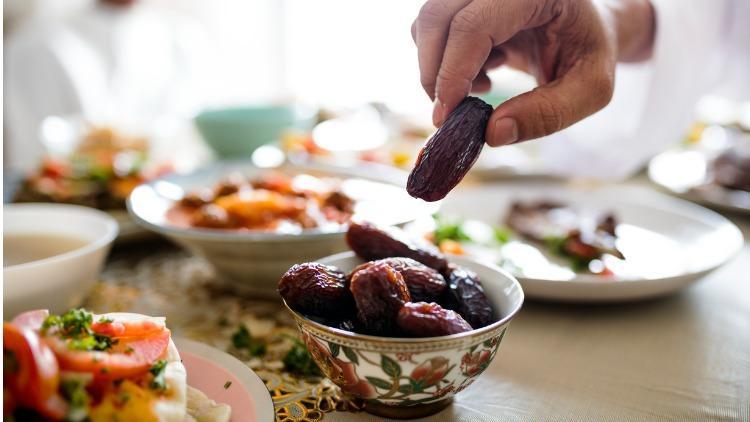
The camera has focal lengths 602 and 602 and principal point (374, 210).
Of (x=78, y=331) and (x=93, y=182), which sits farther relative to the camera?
(x=93, y=182)

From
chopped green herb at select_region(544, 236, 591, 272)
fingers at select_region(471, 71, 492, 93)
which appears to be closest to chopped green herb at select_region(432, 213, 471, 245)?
chopped green herb at select_region(544, 236, 591, 272)

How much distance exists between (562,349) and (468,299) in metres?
0.29

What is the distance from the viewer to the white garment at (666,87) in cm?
135

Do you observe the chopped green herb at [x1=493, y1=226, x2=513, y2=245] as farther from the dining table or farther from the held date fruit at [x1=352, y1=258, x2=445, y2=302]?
the held date fruit at [x1=352, y1=258, x2=445, y2=302]

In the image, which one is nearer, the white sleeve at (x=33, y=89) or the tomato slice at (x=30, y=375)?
the tomato slice at (x=30, y=375)

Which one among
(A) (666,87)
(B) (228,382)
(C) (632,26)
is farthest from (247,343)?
(A) (666,87)

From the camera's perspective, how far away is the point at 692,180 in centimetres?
183

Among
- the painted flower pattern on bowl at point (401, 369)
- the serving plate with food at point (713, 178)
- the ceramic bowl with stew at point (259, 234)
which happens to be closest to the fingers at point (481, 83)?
the ceramic bowl with stew at point (259, 234)

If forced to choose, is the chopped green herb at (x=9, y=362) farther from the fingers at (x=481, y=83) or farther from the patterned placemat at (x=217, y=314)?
the fingers at (x=481, y=83)

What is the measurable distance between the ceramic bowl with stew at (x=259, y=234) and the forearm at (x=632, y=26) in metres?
0.53

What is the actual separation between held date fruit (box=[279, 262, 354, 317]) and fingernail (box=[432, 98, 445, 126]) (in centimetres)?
29

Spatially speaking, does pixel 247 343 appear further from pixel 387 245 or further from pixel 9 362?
pixel 9 362

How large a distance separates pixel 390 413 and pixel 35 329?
15.6 inches

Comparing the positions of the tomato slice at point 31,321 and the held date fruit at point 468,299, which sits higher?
the tomato slice at point 31,321
